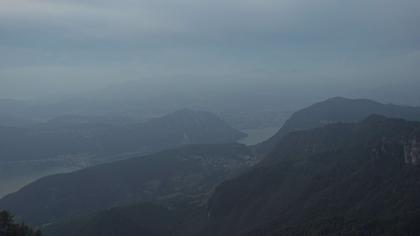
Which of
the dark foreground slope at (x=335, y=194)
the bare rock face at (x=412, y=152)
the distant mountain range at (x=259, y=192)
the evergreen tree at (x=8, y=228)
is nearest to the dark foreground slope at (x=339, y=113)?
the distant mountain range at (x=259, y=192)

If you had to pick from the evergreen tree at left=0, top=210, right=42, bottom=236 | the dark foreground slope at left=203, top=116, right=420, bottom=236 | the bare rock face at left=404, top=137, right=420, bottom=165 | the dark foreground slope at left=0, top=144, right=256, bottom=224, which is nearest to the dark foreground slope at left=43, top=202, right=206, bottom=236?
the dark foreground slope at left=203, top=116, right=420, bottom=236

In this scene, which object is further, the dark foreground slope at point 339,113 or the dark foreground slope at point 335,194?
the dark foreground slope at point 339,113

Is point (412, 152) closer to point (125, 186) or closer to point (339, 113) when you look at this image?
point (125, 186)

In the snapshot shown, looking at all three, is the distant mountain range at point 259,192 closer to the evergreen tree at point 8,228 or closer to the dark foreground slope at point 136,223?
the dark foreground slope at point 136,223

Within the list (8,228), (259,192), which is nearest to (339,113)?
(259,192)

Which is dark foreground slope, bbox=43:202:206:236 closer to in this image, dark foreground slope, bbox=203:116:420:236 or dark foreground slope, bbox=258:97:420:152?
dark foreground slope, bbox=203:116:420:236

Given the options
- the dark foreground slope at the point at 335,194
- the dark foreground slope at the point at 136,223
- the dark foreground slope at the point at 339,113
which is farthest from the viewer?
the dark foreground slope at the point at 339,113
